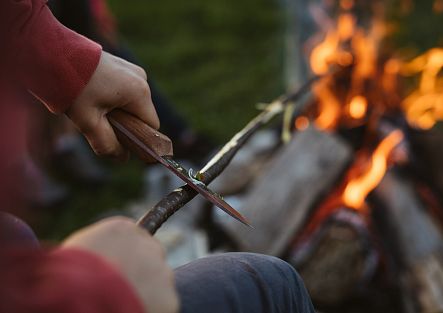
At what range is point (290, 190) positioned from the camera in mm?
2410

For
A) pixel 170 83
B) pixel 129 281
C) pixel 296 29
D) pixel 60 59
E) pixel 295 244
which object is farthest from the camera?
pixel 170 83

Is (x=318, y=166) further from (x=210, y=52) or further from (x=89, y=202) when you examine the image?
(x=210, y=52)

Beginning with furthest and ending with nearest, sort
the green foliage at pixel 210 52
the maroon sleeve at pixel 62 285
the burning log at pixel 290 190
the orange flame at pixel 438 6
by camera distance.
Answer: the orange flame at pixel 438 6, the green foliage at pixel 210 52, the burning log at pixel 290 190, the maroon sleeve at pixel 62 285

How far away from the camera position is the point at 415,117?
2.88 metres

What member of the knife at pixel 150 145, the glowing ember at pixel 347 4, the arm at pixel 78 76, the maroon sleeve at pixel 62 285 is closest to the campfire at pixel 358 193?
the glowing ember at pixel 347 4

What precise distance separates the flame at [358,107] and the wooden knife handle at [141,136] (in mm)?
1496

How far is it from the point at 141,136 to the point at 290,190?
1152 mm

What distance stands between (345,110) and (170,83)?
2.09m

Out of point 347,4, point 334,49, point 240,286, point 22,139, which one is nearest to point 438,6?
point 347,4

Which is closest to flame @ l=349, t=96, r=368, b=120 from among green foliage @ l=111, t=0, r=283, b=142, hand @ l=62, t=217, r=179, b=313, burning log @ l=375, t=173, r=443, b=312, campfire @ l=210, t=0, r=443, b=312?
campfire @ l=210, t=0, r=443, b=312

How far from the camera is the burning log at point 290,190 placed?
2.31 meters

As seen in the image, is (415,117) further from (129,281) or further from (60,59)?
(129,281)

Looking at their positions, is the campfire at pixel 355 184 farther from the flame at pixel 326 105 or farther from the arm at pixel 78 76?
the arm at pixel 78 76

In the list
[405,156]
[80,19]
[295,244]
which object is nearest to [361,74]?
[405,156]
